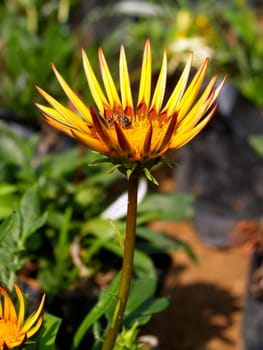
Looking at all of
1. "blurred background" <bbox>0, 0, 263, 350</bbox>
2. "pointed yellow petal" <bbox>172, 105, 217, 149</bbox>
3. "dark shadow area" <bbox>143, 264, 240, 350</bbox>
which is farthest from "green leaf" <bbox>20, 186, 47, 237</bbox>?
"dark shadow area" <bbox>143, 264, 240, 350</bbox>

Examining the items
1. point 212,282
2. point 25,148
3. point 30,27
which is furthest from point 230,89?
point 30,27

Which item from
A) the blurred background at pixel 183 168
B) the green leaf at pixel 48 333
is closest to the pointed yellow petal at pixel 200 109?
the green leaf at pixel 48 333

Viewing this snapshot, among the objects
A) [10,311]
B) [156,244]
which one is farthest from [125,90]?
[156,244]

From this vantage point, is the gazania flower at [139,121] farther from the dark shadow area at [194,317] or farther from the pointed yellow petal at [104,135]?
the dark shadow area at [194,317]

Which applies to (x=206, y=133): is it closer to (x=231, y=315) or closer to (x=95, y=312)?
(x=231, y=315)

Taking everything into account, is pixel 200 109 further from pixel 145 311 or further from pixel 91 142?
pixel 145 311

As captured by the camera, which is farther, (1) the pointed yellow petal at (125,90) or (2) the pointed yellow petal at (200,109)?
(1) the pointed yellow petal at (125,90)

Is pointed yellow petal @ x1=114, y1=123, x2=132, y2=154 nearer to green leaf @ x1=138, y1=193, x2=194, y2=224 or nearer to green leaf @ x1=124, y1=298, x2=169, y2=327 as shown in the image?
green leaf @ x1=124, y1=298, x2=169, y2=327
